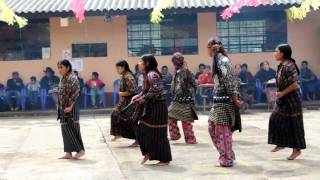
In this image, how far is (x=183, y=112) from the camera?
9945 millimetres

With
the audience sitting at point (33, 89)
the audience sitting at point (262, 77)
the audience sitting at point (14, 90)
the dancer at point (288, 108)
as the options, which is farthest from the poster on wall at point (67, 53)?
the dancer at point (288, 108)

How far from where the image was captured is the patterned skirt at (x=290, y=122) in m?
7.96

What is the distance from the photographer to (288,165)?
25.0 feet

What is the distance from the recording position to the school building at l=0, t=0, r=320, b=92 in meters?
18.1

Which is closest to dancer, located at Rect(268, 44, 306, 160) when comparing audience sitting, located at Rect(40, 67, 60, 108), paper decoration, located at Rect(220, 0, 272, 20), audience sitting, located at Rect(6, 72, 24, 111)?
paper decoration, located at Rect(220, 0, 272, 20)

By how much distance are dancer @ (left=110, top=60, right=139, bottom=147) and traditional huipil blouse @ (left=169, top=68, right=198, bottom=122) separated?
746 millimetres

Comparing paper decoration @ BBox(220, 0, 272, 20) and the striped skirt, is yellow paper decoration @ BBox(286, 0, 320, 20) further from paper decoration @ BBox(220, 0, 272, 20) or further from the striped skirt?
the striped skirt

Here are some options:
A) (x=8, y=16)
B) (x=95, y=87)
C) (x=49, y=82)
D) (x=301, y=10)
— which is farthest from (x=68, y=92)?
(x=301, y=10)

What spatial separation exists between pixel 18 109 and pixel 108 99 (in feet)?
9.03

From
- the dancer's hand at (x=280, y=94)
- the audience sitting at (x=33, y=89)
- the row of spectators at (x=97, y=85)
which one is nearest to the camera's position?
Result: the dancer's hand at (x=280, y=94)

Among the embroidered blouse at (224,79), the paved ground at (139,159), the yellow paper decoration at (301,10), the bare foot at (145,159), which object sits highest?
the yellow paper decoration at (301,10)

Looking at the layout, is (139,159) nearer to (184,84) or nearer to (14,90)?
(184,84)

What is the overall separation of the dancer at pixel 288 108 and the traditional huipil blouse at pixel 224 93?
2.94ft

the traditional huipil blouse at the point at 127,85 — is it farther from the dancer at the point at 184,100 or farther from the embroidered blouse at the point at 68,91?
the embroidered blouse at the point at 68,91
